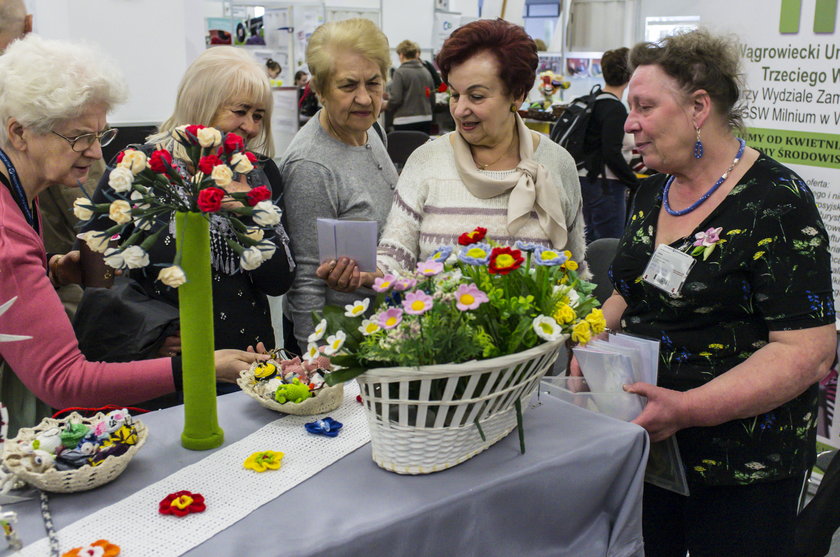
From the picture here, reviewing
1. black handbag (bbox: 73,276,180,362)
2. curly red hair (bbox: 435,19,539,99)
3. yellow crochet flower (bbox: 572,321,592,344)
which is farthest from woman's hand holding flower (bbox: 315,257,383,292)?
yellow crochet flower (bbox: 572,321,592,344)

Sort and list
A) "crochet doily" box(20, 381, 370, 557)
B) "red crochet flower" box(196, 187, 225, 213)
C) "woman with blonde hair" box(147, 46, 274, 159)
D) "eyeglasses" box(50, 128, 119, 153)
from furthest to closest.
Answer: "woman with blonde hair" box(147, 46, 274, 159) < "eyeglasses" box(50, 128, 119, 153) < "red crochet flower" box(196, 187, 225, 213) < "crochet doily" box(20, 381, 370, 557)

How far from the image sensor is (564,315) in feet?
4.29

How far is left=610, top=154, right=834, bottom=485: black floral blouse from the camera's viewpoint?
1.62m

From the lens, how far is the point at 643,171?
5582mm

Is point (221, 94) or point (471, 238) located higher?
point (221, 94)

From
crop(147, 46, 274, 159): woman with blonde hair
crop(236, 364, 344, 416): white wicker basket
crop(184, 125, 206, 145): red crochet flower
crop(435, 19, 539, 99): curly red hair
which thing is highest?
crop(435, 19, 539, 99): curly red hair

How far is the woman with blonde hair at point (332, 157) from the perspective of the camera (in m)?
2.24

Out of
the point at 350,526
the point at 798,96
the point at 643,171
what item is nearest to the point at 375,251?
the point at 350,526

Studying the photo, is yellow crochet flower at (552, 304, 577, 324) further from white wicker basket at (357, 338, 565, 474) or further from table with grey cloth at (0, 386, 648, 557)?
table with grey cloth at (0, 386, 648, 557)

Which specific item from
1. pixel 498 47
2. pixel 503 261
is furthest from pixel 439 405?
pixel 498 47

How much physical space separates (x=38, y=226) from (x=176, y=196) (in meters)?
0.66

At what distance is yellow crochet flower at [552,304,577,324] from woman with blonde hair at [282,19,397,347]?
42.3 inches

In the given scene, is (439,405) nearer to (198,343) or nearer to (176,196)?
(198,343)

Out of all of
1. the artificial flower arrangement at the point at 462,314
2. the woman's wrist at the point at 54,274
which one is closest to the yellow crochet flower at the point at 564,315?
the artificial flower arrangement at the point at 462,314
